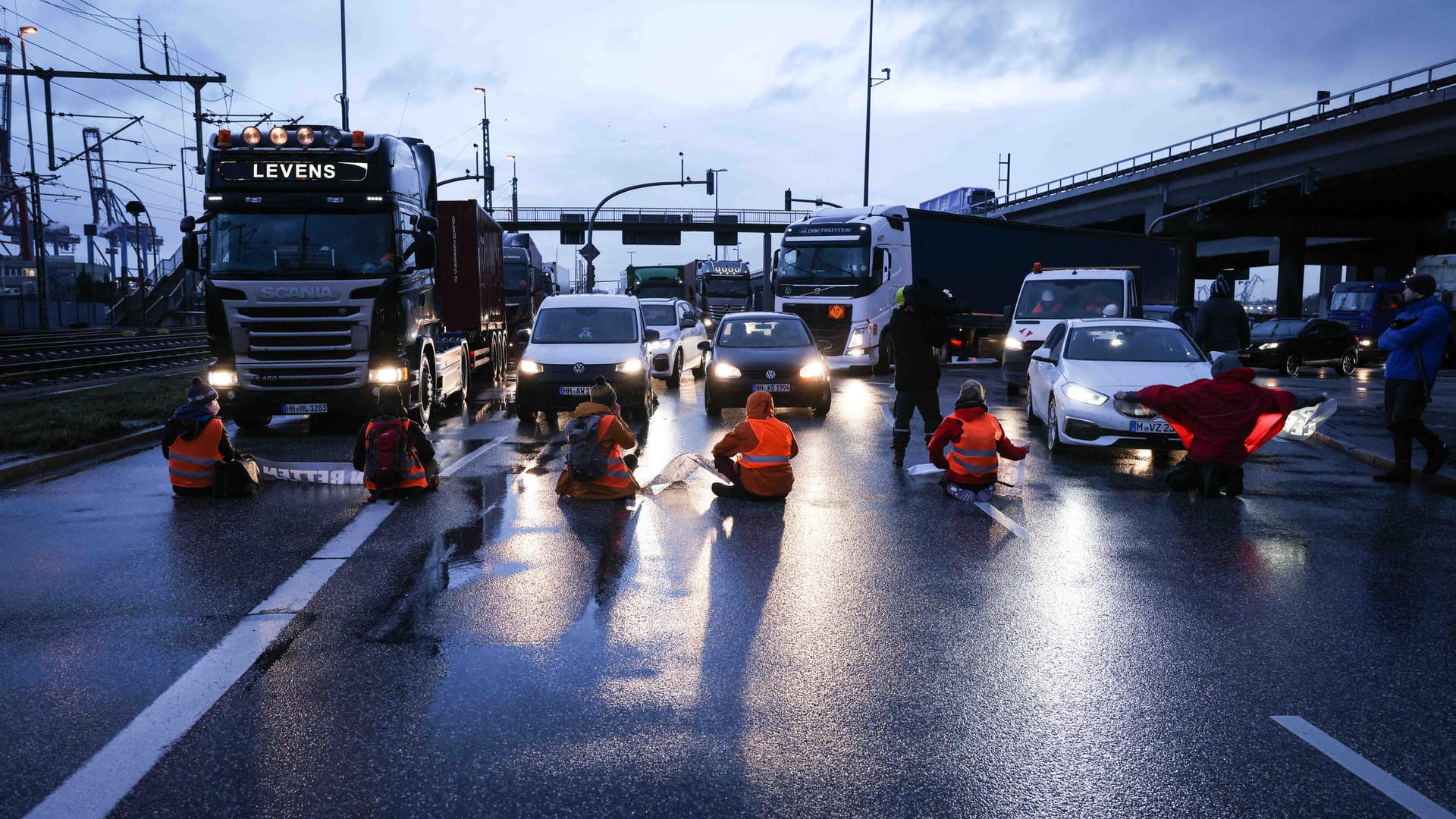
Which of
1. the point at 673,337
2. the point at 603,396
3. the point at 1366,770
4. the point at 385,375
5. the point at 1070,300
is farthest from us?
the point at 673,337

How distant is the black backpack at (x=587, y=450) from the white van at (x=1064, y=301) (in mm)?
11018

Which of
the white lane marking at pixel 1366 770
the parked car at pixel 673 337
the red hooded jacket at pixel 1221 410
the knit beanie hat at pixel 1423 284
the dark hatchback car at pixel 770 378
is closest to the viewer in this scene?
the white lane marking at pixel 1366 770

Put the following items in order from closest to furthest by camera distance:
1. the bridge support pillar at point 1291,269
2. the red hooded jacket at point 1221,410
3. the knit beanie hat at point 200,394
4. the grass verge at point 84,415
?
the knit beanie hat at point 200,394, the red hooded jacket at point 1221,410, the grass verge at point 84,415, the bridge support pillar at point 1291,269

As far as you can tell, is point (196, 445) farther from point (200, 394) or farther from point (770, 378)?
point (770, 378)

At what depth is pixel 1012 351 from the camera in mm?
18266

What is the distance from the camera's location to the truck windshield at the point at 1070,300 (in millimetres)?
18953

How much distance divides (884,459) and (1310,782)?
7.96m


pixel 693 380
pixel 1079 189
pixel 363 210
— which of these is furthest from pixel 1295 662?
pixel 1079 189

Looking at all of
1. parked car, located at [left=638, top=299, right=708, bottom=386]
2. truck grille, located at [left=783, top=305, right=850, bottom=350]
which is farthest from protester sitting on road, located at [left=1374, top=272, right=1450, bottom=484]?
truck grille, located at [left=783, top=305, right=850, bottom=350]

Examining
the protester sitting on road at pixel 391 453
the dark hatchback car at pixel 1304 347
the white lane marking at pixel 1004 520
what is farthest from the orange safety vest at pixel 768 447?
the dark hatchback car at pixel 1304 347

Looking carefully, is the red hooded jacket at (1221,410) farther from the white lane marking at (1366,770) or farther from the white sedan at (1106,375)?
the white lane marking at (1366,770)

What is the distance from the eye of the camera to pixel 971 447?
8.99 meters

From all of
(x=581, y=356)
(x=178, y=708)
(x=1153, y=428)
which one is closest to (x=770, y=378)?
(x=581, y=356)

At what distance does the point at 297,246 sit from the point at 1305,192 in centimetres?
3150
